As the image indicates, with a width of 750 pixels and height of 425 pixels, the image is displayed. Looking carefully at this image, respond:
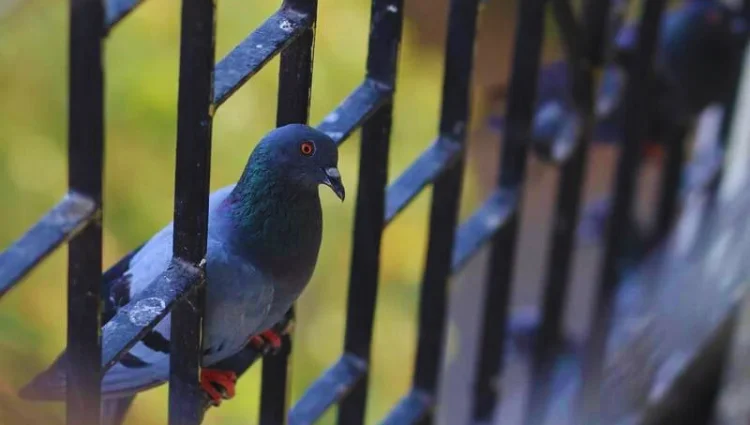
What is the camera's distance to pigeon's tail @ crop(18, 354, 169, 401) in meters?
0.64

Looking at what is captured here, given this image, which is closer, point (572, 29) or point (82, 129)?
point (82, 129)

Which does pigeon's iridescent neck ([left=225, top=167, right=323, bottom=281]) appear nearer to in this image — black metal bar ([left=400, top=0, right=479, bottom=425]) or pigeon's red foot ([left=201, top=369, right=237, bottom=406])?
pigeon's red foot ([left=201, top=369, right=237, bottom=406])

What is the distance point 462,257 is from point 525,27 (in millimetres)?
219

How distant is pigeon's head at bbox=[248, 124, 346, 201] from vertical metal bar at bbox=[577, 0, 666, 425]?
0.70 metres

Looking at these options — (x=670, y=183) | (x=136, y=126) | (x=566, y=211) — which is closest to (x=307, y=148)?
(x=136, y=126)

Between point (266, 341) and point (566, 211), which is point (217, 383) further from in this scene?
point (566, 211)

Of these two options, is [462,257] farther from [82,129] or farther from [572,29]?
[82,129]

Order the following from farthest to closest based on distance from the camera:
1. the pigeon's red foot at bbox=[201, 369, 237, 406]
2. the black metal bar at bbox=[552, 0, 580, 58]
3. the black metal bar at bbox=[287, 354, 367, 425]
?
the black metal bar at bbox=[552, 0, 580, 58]
the black metal bar at bbox=[287, 354, 367, 425]
the pigeon's red foot at bbox=[201, 369, 237, 406]

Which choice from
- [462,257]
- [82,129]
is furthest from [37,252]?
[462,257]

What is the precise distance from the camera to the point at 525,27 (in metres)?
1.05

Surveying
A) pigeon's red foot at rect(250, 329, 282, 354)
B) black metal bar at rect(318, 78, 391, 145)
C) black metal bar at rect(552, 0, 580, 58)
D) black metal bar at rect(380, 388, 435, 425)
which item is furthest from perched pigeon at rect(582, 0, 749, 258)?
pigeon's red foot at rect(250, 329, 282, 354)

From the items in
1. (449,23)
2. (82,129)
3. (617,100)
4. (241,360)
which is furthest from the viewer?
(617,100)

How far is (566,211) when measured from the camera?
48.6 inches

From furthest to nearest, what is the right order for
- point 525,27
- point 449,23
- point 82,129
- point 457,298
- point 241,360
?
point 457,298, point 525,27, point 449,23, point 241,360, point 82,129
